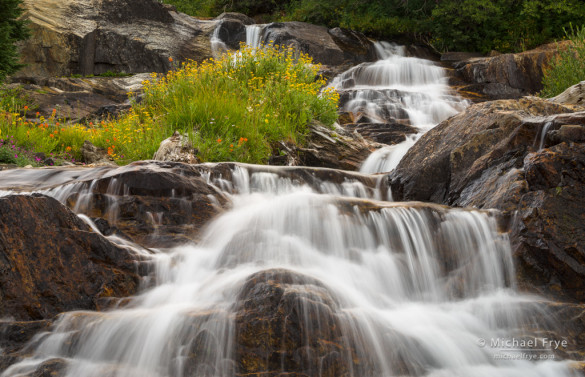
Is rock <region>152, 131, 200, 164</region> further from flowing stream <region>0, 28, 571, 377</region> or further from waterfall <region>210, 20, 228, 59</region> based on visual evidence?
waterfall <region>210, 20, 228, 59</region>

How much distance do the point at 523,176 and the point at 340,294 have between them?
2232 mm

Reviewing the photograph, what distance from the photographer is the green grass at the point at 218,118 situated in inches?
278

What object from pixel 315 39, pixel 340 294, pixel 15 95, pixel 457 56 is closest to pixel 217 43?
pixel 315 39

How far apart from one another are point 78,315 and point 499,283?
3164 mm

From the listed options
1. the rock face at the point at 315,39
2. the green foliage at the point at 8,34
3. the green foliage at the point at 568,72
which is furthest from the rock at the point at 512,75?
Answer: the green foliage at the point at 8,34

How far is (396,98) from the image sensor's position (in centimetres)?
1289

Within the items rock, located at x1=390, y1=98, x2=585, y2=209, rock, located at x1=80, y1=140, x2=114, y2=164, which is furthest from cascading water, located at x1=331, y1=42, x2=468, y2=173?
rock, located at x1=80, y1=140, x2=114, y2=164

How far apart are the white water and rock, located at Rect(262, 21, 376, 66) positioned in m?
13.8

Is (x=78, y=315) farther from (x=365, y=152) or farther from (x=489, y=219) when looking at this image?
(x=365, y=152)

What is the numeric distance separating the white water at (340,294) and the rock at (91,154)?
12.9ft

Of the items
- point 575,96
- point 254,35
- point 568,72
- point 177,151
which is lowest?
point 177,151

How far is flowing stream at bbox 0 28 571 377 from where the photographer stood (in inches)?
114

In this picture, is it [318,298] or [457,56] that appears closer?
[318,298]

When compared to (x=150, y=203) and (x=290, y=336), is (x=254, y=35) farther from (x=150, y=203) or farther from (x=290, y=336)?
(x=290, y=336)
